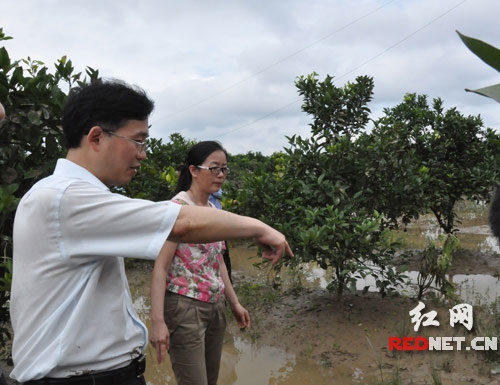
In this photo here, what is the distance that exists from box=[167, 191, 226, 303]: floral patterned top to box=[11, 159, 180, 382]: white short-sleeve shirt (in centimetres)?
90

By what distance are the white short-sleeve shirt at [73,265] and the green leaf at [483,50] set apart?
0.71 m

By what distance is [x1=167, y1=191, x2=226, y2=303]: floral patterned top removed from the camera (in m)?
2.13

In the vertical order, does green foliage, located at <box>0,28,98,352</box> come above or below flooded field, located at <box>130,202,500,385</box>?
above

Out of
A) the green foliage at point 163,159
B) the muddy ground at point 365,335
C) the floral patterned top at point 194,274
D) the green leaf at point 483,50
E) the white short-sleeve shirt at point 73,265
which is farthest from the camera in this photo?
the green foliage at point 163,159

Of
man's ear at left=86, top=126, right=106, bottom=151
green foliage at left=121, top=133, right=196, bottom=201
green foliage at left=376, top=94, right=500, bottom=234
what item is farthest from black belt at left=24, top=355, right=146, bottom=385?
green foliage at left=121, top=133, right=196, bottom=201

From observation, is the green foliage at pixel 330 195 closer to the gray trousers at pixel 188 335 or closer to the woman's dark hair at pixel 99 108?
the gray trousers at pixel 188 335

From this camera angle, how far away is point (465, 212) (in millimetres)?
14312

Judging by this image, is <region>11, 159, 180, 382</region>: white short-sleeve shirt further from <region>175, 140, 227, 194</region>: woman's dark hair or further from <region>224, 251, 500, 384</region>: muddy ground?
<region>224, 251, 500, 384</region>: muddy ground

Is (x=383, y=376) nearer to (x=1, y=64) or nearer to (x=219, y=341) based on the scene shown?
(x=219, y=341)

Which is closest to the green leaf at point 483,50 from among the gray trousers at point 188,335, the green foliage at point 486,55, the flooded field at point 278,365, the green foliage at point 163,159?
the green foliage at point 486,55

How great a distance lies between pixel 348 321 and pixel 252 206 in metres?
1.68

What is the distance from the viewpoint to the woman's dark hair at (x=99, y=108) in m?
1.21

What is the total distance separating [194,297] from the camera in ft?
7.00

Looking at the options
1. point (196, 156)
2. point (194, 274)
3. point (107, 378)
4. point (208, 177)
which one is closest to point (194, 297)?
point (194, 274)
